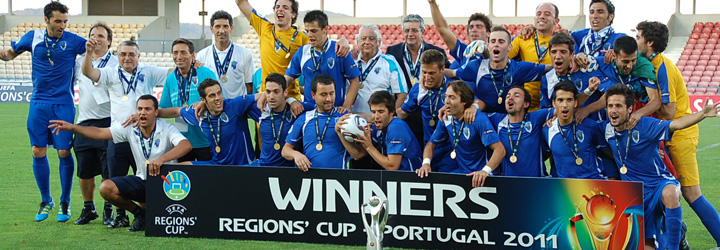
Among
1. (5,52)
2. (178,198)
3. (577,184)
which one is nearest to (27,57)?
(5,52)

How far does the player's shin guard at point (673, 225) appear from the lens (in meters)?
5.09

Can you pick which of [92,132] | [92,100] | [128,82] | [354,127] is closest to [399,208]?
[354,127]

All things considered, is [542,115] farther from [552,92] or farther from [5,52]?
[5,52]

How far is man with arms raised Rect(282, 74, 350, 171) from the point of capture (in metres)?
5.91

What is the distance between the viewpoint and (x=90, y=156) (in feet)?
22.4

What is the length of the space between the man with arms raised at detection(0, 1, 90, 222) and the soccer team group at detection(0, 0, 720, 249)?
13 mm

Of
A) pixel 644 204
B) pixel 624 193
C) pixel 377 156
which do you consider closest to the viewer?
pixel 624 193

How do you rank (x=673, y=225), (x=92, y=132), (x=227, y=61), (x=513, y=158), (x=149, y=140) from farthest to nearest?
(x=227, y=61)
(x=92, y=132)
(x=149, y=140)
(x=513, y=158)
(x=673, y=225)

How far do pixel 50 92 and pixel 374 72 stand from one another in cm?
292

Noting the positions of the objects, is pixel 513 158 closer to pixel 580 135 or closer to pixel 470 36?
pixel 580 135

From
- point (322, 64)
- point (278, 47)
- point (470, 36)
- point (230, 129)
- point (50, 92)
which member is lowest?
point (230, 129)

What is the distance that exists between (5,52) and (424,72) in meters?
3.96

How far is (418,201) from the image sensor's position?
543 centimetres

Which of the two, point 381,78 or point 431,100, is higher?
point 381,78
